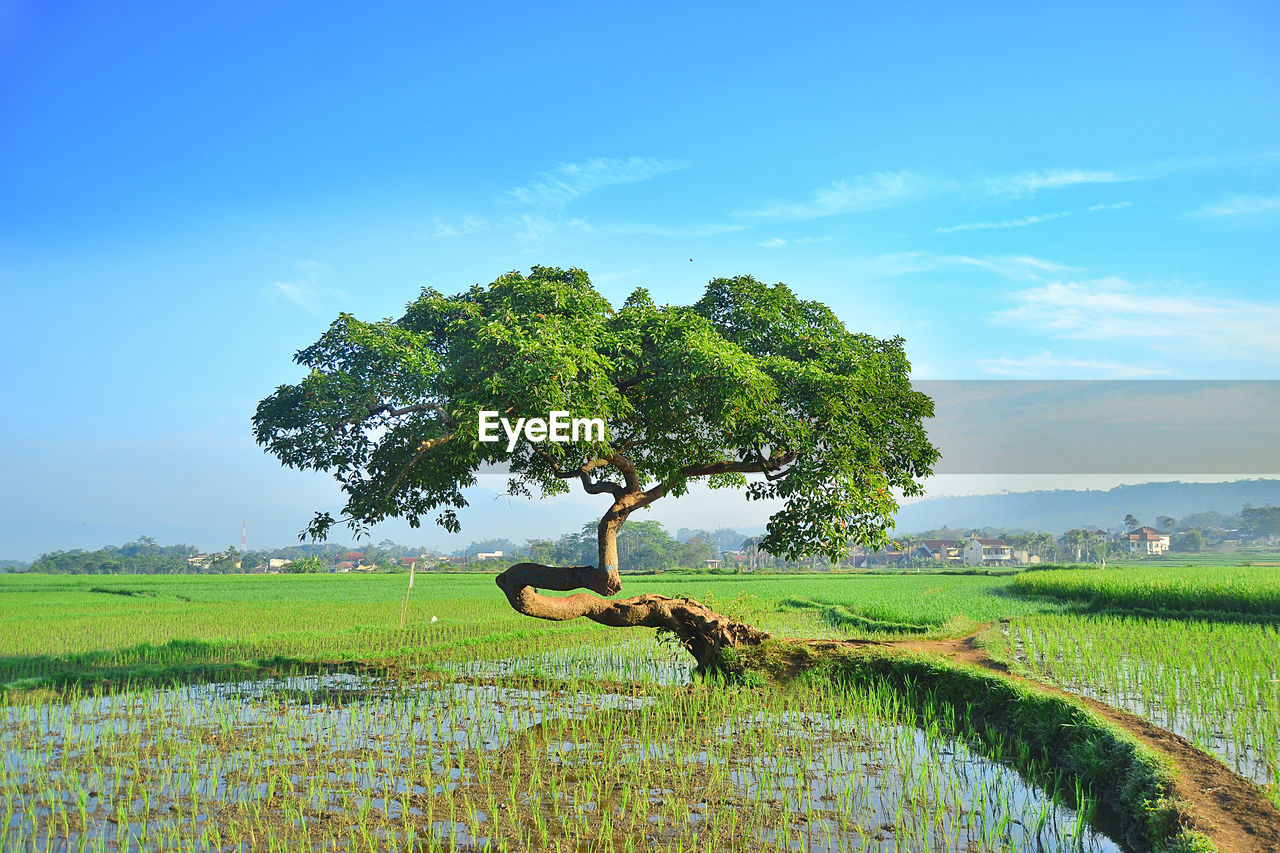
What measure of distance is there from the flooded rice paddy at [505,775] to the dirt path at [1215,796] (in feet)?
2.83

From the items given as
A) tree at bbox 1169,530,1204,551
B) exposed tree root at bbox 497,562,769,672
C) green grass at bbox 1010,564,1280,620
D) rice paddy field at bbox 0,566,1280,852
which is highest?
exposed tree root at bbox 497,562,769,672

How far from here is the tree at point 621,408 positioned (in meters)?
11.5

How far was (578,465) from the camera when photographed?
13.1 metres

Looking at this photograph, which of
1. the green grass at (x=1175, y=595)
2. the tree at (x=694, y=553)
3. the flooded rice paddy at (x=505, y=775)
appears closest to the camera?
the flooded rice paddy at (x=505, y=775)

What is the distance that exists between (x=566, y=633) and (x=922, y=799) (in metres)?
13.2

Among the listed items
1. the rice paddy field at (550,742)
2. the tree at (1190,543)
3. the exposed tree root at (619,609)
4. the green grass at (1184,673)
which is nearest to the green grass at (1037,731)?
the rice paddy field at (550,742)

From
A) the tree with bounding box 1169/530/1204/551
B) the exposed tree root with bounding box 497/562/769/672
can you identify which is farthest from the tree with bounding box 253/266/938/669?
the tree with bounding box 1169/530/1204/551

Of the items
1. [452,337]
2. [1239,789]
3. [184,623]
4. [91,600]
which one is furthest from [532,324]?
[91,600]

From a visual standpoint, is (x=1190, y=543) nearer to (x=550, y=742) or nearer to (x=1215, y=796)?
(x=1215, y=796)

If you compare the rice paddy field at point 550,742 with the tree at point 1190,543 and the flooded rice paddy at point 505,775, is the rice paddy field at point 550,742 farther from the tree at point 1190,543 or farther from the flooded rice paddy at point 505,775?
the tree at point 1190,543

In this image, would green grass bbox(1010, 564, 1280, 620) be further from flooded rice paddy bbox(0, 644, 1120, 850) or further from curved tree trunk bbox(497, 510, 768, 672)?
flooded rice paddy bbox(0, 644, 1120, 850)

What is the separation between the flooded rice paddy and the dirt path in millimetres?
862

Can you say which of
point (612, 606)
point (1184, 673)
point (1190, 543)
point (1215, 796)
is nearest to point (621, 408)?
point (612, 606)

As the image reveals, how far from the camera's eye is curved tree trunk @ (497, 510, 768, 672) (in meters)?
12.8
